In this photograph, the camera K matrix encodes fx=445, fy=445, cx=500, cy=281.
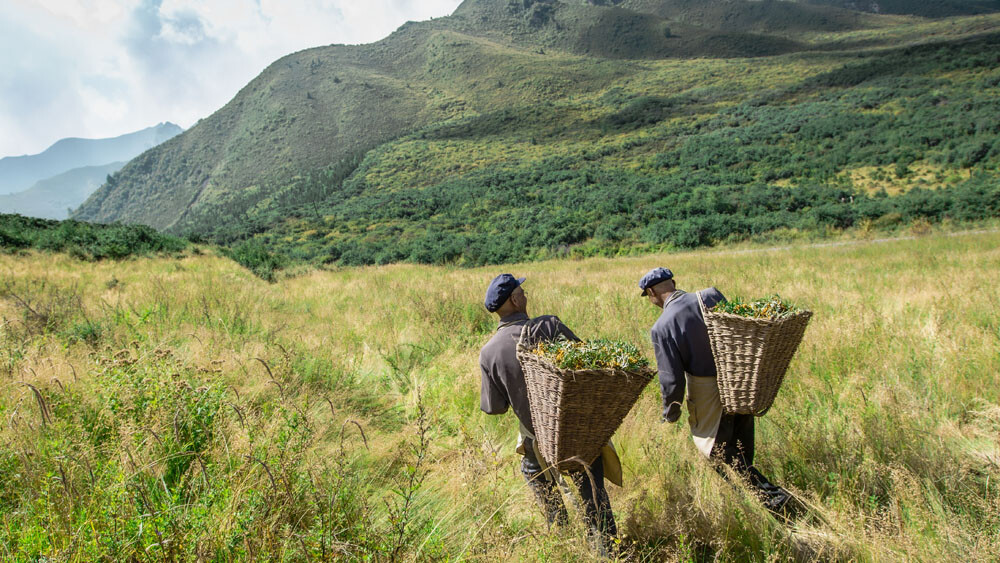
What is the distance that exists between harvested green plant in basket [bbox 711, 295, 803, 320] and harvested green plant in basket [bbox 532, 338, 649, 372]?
32.4 inches

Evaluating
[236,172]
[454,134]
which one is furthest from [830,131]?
[236,172]

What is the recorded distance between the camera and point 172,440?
297cm

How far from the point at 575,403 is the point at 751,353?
43.4 inches

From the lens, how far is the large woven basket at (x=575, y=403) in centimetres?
183

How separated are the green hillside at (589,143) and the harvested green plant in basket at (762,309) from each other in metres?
29.0

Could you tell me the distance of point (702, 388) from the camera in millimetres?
2875

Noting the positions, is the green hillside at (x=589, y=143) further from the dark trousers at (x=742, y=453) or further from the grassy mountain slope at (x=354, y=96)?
the dark trousers at (x=742, y=453)

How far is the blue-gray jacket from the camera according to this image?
2.80m

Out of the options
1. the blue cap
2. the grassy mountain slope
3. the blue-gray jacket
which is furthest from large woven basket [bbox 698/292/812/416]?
the grassy mountain slope

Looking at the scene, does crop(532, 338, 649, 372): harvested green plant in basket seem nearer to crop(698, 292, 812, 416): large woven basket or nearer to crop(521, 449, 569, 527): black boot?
crop(698, 292, 812, 416): large woven basket

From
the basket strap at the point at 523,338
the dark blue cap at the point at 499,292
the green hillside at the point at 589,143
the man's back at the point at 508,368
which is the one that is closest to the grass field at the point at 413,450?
the man's back at the point at 508,368

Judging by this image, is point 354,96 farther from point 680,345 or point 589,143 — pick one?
point 680,345

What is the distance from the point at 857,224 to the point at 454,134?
78431 millimetres

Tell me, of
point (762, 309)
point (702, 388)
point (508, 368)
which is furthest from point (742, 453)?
point (508, 368)
